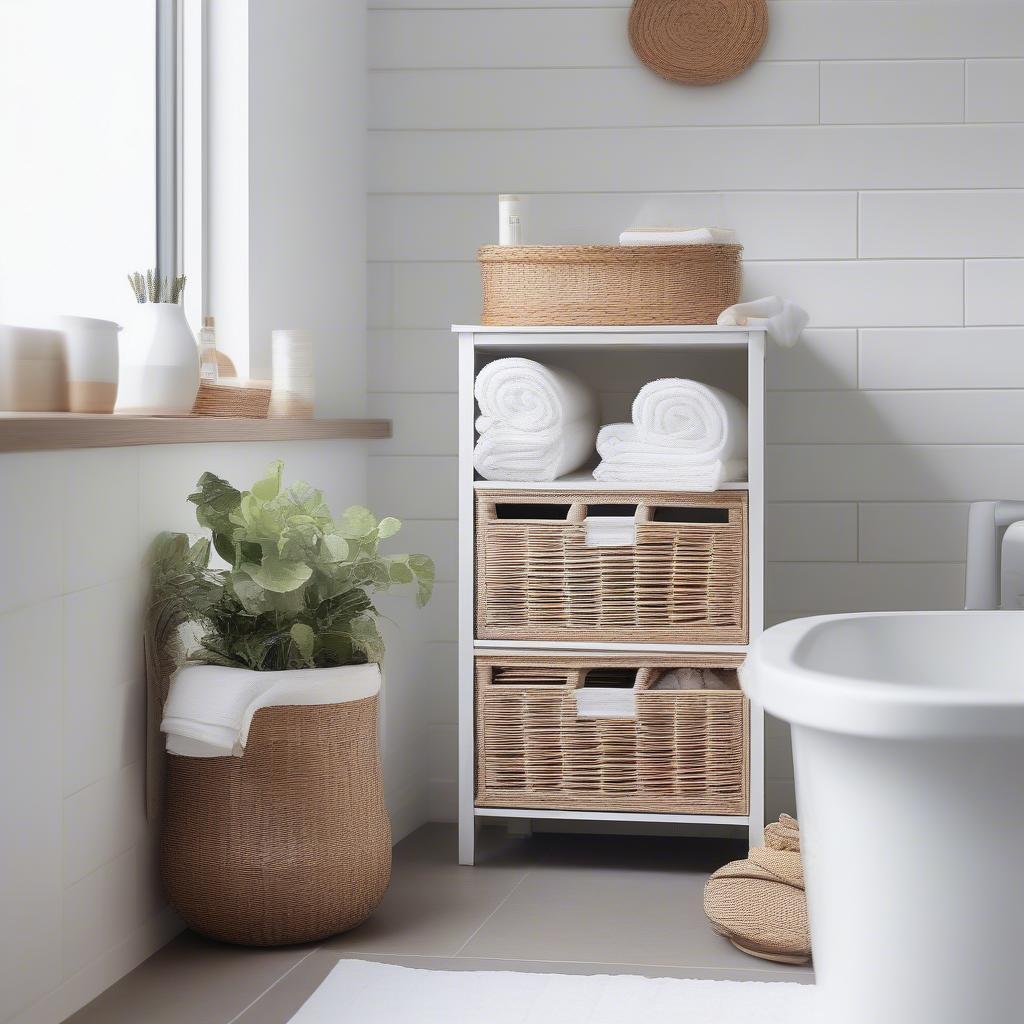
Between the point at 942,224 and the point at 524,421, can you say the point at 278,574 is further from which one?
the point at 942,224

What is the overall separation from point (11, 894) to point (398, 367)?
1639 mm


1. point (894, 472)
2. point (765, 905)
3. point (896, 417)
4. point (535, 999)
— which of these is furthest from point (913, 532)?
point (535, 999)

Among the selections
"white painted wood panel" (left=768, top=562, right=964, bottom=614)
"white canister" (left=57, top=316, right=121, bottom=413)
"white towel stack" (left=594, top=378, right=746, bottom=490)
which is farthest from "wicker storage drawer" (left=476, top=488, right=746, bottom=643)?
"white canister" (left=57, top=316, right=121, bottom=413)

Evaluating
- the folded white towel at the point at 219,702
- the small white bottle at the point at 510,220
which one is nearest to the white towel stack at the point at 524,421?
the small white bottle at the point at 510,220

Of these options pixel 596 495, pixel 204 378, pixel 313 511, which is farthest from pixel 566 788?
pixel 204 378

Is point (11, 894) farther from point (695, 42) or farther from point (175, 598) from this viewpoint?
point (695, 42)

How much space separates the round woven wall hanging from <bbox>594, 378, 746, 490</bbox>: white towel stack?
2.66 feet

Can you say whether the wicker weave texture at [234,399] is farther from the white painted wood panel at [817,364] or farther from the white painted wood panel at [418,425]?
the white painted wood panel at [817,364]

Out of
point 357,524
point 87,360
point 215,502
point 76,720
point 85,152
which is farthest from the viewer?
point 85,152

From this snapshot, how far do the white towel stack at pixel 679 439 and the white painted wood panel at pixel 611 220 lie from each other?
A: 55 cm

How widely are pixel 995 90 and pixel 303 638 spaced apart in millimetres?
1886

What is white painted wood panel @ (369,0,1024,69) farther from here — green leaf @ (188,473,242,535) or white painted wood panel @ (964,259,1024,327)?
green leaf @ (188,473,242,535)

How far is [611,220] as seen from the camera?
121 inches

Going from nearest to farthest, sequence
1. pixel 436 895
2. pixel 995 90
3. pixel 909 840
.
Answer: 1. pixel 909 840
2. pixel 436 895
3. pixel 995 90
